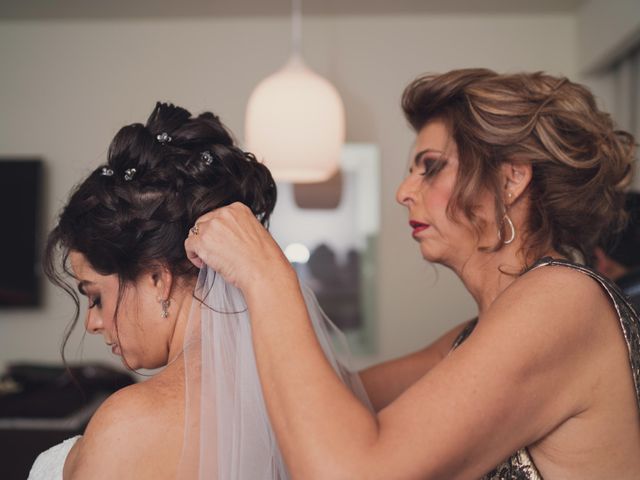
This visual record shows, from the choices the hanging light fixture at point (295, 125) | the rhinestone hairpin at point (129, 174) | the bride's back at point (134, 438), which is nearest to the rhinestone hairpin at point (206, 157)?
the rhinestone hairpin at point (129, 174)

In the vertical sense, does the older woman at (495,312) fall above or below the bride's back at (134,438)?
above

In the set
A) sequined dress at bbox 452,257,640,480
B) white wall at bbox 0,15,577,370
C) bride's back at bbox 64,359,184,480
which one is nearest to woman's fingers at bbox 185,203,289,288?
bride's back at bbox 64,359,184,480

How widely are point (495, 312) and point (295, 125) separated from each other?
1471 mm

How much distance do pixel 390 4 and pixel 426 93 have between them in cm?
237

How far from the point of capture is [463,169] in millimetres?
1310

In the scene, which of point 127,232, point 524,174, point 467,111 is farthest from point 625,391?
point 127,232

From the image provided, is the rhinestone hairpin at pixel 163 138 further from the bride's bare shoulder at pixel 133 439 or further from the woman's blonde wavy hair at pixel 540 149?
the woman's blonde wavy hair at pixel 540 149

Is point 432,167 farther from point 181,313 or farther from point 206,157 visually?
point 181,313

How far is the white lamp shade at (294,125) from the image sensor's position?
7.52 feet

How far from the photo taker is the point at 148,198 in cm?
114

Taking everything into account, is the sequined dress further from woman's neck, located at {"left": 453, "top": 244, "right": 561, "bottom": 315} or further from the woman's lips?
the woman's lips

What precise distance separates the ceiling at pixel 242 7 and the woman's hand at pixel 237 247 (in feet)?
9.00

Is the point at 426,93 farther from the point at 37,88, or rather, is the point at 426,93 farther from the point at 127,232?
the point at 37,88

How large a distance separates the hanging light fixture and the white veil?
1188 mm
